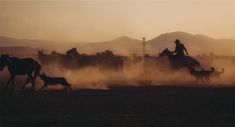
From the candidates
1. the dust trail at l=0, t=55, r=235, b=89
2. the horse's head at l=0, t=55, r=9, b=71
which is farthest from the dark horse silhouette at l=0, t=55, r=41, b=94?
the dust trail at l=0, t=55, r=235, b=89

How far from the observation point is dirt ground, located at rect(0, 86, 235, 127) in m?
12.9

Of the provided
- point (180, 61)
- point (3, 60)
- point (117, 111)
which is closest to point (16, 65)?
point (3, 60)

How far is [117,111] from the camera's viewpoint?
15.4m

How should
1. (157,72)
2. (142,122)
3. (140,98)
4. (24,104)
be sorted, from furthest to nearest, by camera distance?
(157,72) → (140,98) → (24,104) → (142,122)

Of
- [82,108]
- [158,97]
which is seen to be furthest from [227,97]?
[82,108]

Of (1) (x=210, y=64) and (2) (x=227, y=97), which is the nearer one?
(2) (x=227, y=97)

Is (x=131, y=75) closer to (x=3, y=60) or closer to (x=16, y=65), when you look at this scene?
(x=16, y=65)

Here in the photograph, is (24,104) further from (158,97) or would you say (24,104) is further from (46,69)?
(46,69)

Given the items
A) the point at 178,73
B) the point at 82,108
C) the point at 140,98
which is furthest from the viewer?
the point at 178,73

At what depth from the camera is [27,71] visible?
80.7ft

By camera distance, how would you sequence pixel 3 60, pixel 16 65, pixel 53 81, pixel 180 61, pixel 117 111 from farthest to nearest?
pixel 180 61 < pixel 53 81 < pixel 16 65 < pixel 3 60 < pixel 117 111

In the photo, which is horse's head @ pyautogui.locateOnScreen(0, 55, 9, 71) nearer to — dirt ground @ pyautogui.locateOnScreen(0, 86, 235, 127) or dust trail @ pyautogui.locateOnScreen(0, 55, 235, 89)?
dirt ground @ pyautogui.locateOnScreen(0, 86, 235, 127)

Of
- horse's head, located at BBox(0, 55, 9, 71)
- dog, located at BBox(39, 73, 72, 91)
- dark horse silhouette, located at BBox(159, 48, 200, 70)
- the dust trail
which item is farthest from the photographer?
the dust trail

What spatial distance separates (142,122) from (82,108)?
3817mm
